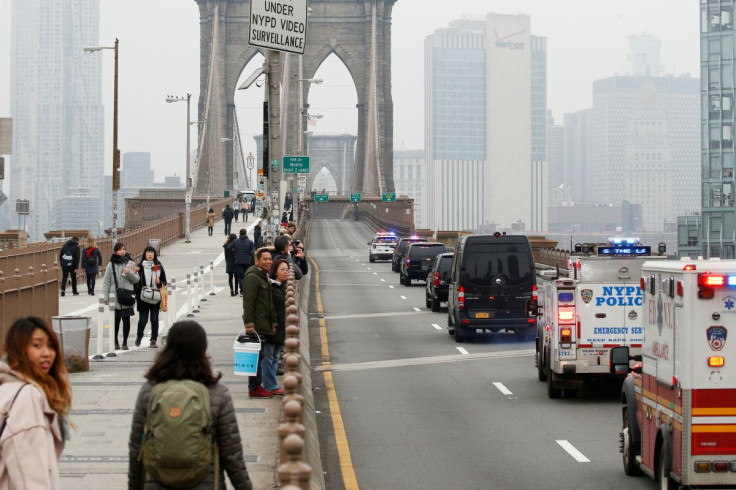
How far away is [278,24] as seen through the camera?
22.4 meters

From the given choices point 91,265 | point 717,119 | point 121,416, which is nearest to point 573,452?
point 121,416

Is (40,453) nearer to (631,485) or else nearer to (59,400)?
(59,400)

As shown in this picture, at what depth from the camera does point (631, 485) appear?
40.2 feet

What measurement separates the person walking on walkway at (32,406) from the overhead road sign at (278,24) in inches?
612

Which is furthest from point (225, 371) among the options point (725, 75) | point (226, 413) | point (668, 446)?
point (725, 75)

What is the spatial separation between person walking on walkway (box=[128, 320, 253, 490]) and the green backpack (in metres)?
0.03

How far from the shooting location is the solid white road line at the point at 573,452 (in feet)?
44.7

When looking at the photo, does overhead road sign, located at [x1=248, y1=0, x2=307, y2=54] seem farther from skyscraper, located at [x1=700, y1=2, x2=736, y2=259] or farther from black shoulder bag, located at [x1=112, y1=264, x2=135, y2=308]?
skyscraper, located at [x1=700, y1=2, x2=736, y2=259]

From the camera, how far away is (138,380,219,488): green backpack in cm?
667

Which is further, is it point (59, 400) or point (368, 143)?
point (368, 143)

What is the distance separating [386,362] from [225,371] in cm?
444

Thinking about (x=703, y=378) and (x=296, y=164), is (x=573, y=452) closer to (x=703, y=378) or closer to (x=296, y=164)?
(x=703, y=378)

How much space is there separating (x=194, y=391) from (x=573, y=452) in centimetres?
803

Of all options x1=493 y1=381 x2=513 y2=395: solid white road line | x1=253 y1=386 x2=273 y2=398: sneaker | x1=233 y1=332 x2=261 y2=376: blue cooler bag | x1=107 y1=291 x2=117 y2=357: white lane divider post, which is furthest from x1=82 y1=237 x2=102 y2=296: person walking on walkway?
x1=233 y1=332 x2=261 y2=376: blue cooler bag
